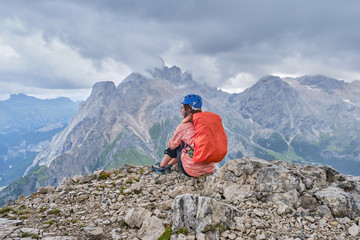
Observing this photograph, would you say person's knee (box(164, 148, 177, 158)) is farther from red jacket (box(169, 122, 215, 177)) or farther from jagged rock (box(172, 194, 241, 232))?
jagged rock (box(172, 194, 241, 232))

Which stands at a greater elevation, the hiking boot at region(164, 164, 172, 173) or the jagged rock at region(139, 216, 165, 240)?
the hiking boot at region(164, 164, 172, 173)

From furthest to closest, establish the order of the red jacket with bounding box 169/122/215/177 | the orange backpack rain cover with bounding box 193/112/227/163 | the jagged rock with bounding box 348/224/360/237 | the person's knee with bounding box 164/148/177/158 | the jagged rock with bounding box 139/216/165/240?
the person's knee with bounding box 164/148/177/158 → the red jacket with bounding box 169/122/215/177 → the orange backpack rain cover with bounding box 193/112/227/163 → the jagged rock with bounding box 139/216/165/240 → the jagged rock with bounding box 348/224/360/237

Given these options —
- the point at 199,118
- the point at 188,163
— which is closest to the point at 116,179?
the point at 188,163

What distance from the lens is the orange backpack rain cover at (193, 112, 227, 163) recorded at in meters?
10.5

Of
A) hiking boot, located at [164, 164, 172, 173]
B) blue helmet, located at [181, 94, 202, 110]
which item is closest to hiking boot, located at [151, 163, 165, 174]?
A: hiking boot, located at [164, 164, 172, 173]

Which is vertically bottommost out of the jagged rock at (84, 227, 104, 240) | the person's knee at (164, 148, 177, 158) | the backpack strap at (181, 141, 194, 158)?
the jagged rock at (84, 227, 104, 240)

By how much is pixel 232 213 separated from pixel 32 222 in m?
7.99

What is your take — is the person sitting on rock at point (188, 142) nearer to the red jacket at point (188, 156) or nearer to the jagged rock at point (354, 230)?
the red jacket at point (188, 156)

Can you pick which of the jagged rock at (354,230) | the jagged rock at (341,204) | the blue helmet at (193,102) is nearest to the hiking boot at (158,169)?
the blue helmet at (193,102)

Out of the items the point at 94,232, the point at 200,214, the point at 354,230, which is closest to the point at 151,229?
the point at 200,214

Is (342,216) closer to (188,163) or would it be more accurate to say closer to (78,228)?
(188,163)

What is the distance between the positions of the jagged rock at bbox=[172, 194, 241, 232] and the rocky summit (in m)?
0.03

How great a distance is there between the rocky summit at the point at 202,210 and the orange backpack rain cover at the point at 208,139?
96cm

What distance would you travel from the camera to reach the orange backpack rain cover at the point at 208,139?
10523mm
